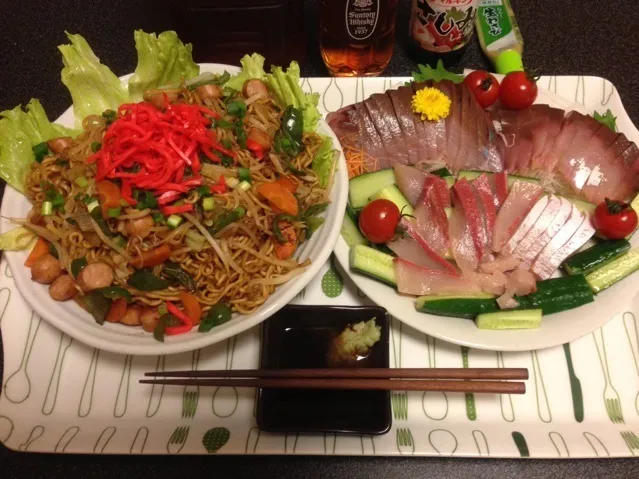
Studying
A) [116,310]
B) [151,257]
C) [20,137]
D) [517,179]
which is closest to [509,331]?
[517,179]

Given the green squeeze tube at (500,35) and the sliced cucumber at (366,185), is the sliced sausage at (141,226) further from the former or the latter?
the green squeeze tube at (500,35)

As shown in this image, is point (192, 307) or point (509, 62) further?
point (509, 62)

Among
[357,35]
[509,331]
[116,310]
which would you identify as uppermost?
[357,35]

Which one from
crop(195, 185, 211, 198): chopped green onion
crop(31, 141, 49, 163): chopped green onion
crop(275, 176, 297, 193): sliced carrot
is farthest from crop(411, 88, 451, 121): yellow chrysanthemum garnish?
crop(31, 141, 49, 163): chopped green onion

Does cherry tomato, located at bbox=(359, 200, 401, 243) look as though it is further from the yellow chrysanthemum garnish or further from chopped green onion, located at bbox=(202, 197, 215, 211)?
chopped green onion, located at bbox=(202, 197, 215, 211)

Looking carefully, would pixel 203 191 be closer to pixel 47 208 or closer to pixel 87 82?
pixel 47 208

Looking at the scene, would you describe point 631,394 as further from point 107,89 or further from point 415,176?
point 107,89

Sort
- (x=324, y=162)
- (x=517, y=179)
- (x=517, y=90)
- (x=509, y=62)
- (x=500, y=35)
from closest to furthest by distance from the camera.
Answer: (x=324, y=162)
(x=517, y=179)
(x=517, y=90)
(x=509, y=62)
(x=500, y=35)
